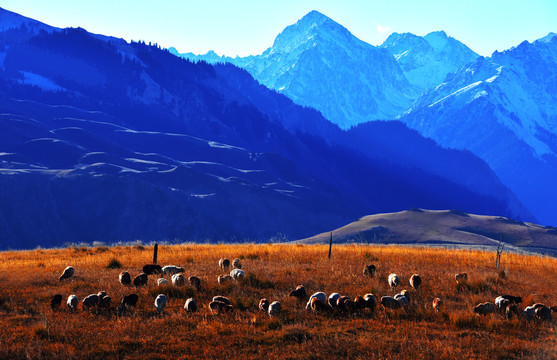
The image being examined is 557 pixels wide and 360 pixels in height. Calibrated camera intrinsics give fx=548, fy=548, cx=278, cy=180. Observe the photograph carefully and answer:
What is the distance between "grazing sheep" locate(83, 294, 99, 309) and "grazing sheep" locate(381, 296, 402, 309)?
816cm

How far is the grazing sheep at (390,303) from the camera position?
15.6 m

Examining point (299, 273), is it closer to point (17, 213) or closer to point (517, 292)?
point (517, 292)

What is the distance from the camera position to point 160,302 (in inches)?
609

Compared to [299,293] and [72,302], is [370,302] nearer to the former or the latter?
[299,293]

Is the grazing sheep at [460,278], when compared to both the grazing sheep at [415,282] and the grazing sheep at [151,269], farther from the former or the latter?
the grazing sheep at [151,269]

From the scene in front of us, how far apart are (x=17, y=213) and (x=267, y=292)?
16780 centimetres

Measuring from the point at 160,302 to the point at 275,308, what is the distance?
10.8 ft

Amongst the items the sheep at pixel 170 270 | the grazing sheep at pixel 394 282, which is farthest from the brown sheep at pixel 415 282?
the sheep at pixel 170 270

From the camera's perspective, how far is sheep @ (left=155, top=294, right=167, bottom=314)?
15339mm

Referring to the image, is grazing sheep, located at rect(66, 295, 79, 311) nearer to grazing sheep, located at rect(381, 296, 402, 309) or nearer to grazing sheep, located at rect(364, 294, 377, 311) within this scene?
grazing sheep, located at rect(364, 294, 377, 311)

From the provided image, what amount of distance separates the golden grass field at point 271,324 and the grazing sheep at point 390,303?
1.47 ft

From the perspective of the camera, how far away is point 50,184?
180375mm

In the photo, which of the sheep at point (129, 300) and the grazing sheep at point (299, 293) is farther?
the grazing sheep at point (299, 293)

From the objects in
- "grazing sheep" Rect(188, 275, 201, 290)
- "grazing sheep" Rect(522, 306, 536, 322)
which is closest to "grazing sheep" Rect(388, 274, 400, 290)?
"grazing sheep" Rect(522, 306, 536, 322)
